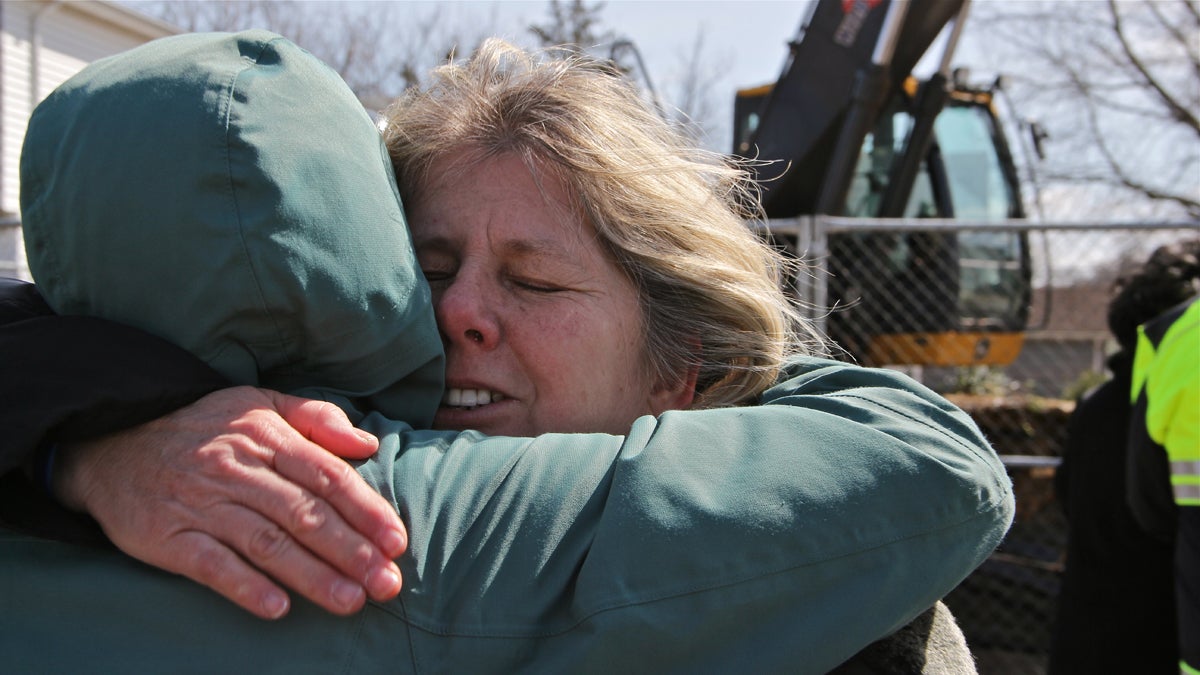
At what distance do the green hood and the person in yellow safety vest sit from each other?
8.18 ft

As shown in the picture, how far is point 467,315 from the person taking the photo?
1452mm

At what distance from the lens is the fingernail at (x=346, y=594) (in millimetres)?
862

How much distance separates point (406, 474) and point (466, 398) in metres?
0.50

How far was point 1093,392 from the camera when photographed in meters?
3.74

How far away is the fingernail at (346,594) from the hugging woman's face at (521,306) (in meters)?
0.59

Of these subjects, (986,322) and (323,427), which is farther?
(986,322)

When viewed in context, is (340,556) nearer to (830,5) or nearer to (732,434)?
(732,434)

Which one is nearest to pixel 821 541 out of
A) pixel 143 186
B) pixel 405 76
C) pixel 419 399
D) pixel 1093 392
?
pixel 419 399

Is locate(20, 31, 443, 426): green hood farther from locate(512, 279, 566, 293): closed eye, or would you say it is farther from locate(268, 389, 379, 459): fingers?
locate(512, 279, 566, 293): closed eye

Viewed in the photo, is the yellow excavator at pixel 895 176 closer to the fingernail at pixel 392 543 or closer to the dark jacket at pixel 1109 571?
the dark jacket at pixel 1109 571

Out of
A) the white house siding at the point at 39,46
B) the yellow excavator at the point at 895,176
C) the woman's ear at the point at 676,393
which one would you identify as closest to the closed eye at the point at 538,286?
the woman's ear at the point at 676,393

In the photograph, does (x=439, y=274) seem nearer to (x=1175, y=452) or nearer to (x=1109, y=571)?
(x=1175, y=452)

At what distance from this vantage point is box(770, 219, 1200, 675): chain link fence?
16.3ft

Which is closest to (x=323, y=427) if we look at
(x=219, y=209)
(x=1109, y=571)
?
(x=219, y=209)
